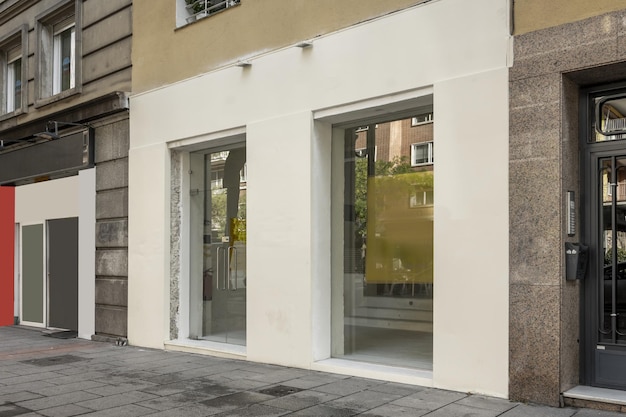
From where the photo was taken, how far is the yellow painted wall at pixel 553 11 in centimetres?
588

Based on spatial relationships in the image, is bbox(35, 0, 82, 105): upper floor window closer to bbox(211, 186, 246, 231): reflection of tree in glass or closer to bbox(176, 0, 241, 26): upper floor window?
bbox(176, 0, 241, 26): upper floor window

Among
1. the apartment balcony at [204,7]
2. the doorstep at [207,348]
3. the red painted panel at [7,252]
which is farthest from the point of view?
the red painted panel at [7,252]

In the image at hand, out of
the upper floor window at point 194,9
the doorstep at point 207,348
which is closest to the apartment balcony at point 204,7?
the upper floor window at point 194,9

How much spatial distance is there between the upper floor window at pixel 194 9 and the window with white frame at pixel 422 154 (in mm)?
4214

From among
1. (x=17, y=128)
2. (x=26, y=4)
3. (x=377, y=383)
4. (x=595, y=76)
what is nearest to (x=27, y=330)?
(x=17, y=128)

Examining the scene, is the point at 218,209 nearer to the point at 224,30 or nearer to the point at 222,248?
the point at 222,248

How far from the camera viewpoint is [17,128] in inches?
554

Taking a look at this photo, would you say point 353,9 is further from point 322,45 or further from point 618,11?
point 618,11

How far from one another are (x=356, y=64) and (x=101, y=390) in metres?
4.78

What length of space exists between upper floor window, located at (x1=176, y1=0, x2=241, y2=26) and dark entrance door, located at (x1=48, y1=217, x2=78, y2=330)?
4.48 m

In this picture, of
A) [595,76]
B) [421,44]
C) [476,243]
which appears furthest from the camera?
[421,44]

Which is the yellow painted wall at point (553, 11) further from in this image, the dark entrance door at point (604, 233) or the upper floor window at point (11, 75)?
the upper floor window at point (11, 75)

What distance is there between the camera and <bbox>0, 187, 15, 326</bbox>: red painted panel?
1464cm

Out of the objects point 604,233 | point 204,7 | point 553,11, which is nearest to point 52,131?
point 204,7
